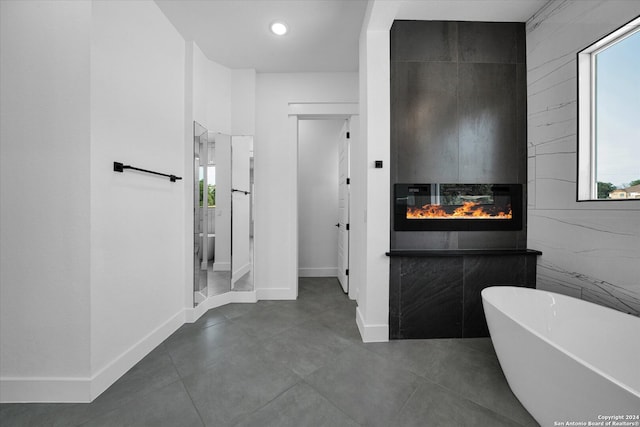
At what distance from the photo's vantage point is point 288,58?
101 inches

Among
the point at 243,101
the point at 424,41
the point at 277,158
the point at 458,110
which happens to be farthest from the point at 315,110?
the point at 458,110

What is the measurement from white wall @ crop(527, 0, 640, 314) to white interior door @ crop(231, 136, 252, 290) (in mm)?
2768

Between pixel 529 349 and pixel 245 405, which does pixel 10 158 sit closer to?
pixel 245 405

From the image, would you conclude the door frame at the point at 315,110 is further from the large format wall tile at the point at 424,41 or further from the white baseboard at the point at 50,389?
the white baseboard at the point at 50,389

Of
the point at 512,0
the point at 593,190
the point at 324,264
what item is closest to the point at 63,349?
the point at 324,264

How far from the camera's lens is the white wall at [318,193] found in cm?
387

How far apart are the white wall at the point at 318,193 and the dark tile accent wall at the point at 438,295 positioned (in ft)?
6.29

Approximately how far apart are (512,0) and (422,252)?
7.01 feet

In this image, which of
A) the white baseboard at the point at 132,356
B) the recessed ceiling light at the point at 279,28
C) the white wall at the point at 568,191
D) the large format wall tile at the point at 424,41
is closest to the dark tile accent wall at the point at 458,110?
the large format wall tile at the point at 424,41

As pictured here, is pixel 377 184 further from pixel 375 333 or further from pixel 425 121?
pixel 375 333

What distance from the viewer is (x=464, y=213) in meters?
2.14

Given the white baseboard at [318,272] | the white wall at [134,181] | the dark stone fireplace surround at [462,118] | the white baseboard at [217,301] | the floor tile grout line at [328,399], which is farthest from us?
the white baseboard at [318,272]

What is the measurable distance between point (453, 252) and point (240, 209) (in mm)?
2177

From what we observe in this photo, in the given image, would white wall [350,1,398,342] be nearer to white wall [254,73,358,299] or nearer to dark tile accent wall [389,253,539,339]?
dark tile accent wall [389,253,539,339]
